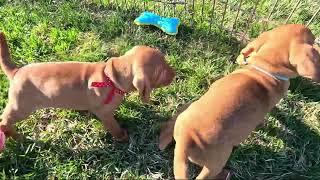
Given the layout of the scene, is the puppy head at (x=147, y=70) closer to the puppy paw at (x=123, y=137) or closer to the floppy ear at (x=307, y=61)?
the puppy paw at (x=123, y=137)

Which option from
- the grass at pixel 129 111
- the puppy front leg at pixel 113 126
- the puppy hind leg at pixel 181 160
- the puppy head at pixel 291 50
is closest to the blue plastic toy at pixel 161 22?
the grass at pixel 129 111

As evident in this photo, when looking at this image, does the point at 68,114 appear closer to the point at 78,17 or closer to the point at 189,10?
the point at 78,17

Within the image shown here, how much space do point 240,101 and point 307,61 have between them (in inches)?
26.5

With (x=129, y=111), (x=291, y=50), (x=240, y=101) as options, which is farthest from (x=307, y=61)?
(x=129, y=111)

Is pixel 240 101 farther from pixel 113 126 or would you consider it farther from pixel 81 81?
pixel 81 81

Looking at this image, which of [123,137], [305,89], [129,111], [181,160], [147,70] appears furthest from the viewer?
[305,89]

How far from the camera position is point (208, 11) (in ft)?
20.1

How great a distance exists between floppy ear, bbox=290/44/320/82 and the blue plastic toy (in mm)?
1740

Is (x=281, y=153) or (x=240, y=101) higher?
(x=240, y=101)

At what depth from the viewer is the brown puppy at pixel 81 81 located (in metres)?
4.37

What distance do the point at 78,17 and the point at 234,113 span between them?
104 inches

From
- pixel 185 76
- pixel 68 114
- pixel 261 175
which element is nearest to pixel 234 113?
pixel 261 175

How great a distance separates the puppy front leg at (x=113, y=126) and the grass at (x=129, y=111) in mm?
76

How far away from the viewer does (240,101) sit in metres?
4.23
